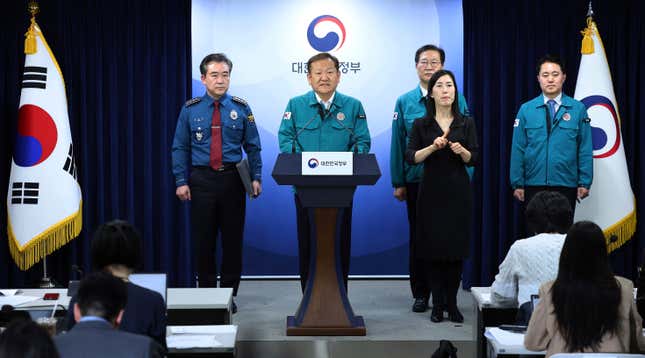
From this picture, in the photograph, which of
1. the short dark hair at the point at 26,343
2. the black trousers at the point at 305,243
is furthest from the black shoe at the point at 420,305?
the short dark hair at the point at 26,343

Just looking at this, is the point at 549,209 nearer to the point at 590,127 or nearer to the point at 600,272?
the point at 600,272

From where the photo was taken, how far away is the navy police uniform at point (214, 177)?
582 centimetres

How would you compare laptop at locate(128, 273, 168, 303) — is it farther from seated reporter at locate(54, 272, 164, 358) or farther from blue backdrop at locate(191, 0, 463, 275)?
blue backdrop at locate(191, 0, 463, 275)

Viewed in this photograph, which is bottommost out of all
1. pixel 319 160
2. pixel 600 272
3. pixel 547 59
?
pixel 600 272

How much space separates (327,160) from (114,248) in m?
1.86

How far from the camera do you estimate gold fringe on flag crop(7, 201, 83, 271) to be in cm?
634

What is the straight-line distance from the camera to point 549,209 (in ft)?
12.8

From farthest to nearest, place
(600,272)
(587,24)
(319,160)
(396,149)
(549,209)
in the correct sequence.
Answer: (587,24), (396,149), (319,160), (549,209), (600,272)

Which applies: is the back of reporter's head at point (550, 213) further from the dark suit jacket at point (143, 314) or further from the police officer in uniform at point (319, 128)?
the police officer in uniform at point (319, 128)

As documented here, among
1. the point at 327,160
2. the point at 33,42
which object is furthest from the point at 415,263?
the point at 33,42

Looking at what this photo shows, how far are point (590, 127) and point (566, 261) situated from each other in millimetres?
3291

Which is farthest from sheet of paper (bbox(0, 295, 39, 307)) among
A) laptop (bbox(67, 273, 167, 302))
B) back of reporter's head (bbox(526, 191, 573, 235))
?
back of reporter's head (bbox(526, 191, 573, 235))

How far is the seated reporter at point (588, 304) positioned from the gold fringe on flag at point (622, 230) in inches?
141

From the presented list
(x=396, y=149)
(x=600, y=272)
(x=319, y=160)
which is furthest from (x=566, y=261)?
(x=396, y=149)
